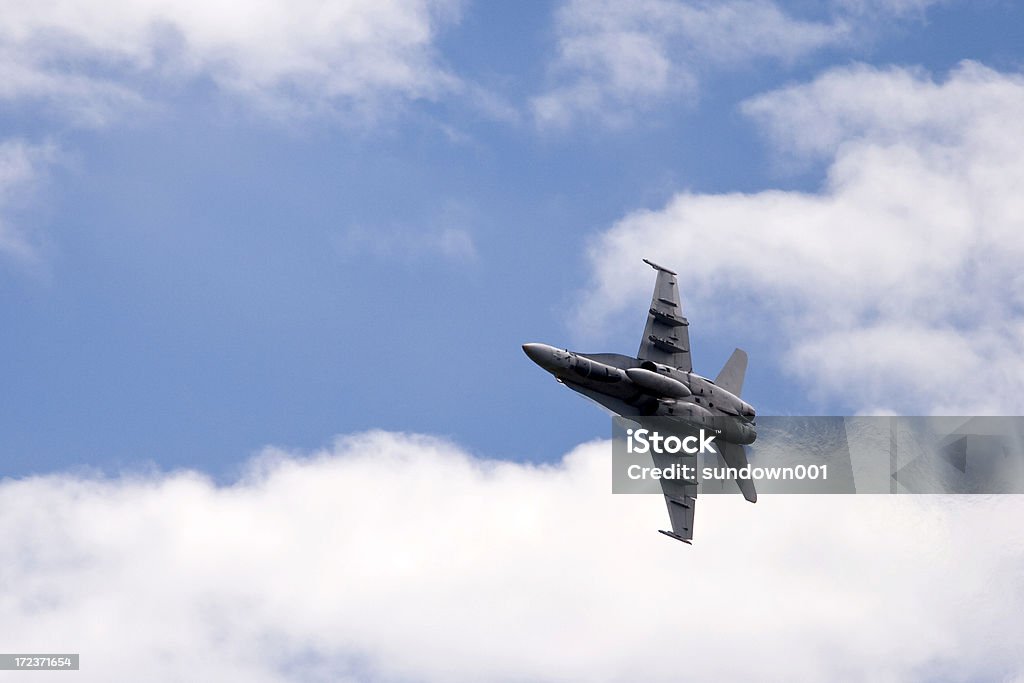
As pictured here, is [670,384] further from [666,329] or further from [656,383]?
[666,329]

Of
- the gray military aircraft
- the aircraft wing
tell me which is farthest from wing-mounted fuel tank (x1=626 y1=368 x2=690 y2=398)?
the aircraft wing

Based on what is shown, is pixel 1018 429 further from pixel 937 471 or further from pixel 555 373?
pixel 555 373

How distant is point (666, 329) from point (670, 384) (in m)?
6.24

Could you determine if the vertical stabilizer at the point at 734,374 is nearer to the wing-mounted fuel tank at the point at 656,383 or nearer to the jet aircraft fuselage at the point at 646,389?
the jet aircraft fuselage at the point at 646,389

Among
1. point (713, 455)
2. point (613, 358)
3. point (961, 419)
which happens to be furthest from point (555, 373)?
point (961, 419)

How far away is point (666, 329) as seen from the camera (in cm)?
8444

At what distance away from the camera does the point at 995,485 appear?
7962 cm

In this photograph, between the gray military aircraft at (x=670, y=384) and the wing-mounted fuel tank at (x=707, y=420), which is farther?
the wing-mounted fuel tank at (x=707, y=420)

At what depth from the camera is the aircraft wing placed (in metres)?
83.5

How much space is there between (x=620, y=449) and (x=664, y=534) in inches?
258

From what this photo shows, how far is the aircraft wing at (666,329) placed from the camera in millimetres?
83500

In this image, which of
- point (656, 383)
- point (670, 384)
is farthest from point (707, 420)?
point (656, 383)

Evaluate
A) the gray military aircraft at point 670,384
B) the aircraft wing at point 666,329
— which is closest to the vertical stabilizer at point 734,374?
the gray military aircraft at point 670,384

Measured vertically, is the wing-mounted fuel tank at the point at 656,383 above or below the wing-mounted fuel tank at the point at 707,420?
above
